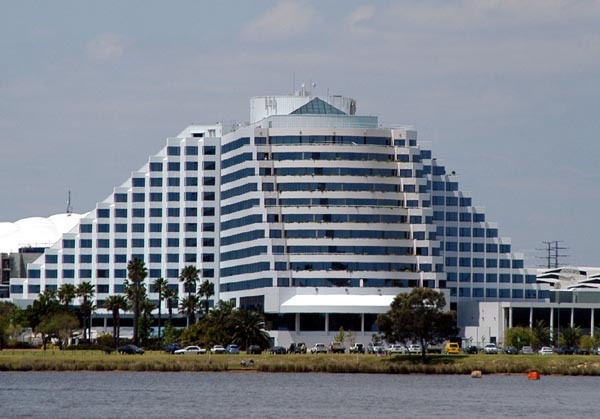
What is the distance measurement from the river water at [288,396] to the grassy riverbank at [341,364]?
8.96 ft

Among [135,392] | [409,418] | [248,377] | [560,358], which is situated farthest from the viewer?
[560,358]

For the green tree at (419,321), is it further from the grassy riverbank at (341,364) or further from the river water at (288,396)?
the river water at (288,396)

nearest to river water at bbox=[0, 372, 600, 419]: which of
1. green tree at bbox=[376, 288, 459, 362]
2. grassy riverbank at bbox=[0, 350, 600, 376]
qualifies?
grassy riverbank at bbox=[0, 350, 600, 376]

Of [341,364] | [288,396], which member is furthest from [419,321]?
[288,396]

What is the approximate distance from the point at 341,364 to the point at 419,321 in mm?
10729

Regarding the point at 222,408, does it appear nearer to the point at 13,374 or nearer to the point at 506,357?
the point at 13,374

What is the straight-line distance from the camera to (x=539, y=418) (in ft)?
427

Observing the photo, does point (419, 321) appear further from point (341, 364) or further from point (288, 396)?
point (288, 396)

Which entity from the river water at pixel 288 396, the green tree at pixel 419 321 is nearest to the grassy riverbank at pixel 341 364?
the green tree at pixel 419 321

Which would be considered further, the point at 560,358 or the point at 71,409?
the point at 560,358

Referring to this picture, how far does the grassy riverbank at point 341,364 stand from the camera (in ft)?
611

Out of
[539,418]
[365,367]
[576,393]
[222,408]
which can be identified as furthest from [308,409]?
[365,367]

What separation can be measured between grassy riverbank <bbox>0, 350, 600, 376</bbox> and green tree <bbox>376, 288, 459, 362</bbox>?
2.45 metres

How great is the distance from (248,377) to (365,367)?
16.6m
